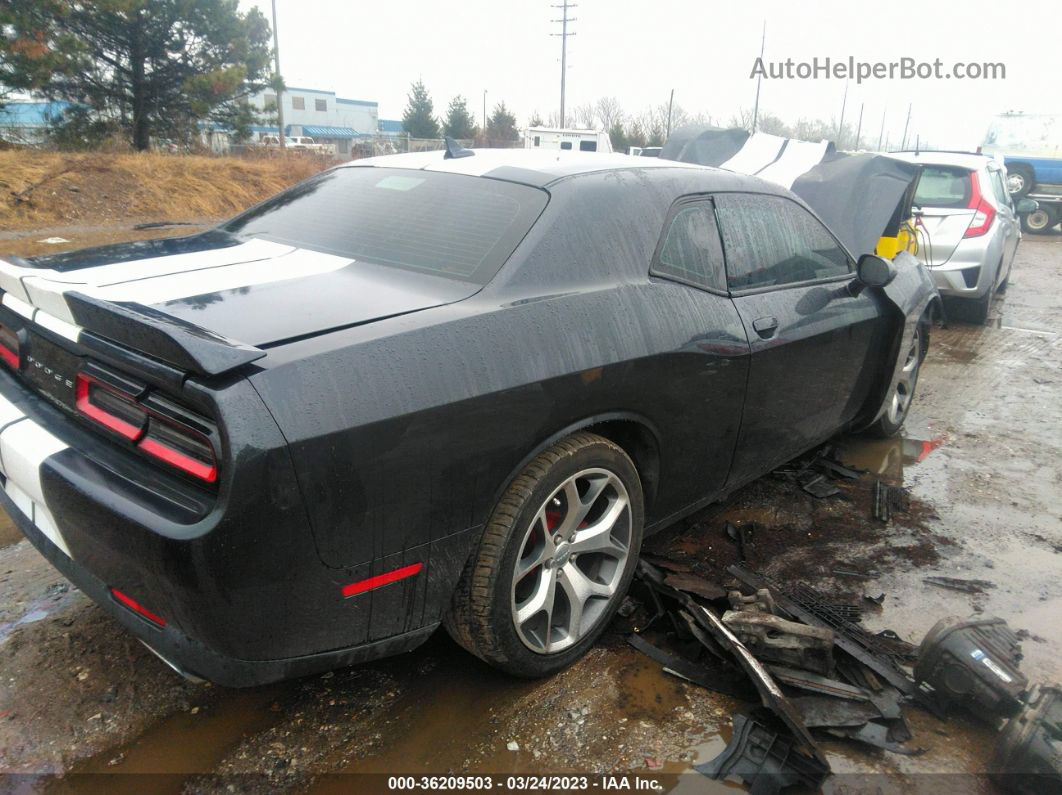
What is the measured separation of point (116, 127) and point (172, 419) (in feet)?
72.9

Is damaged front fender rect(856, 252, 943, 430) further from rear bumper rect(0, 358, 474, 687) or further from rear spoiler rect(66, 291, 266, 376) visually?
rear spoiler rect(66, 291, 266, 376)

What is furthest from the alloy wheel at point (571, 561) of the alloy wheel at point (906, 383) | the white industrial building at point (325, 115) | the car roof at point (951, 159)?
the white industrial building at point (325, 115)

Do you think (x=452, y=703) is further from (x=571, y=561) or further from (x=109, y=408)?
(x=109, y=408)

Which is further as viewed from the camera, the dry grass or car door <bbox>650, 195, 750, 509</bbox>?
the dry grass

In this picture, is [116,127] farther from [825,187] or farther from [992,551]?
[992,551]

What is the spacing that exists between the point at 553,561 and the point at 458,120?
43.5 meters

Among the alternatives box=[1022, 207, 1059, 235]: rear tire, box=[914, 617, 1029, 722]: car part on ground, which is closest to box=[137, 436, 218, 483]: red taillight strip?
box=[914, 617, 1029, 722]: car part on ground

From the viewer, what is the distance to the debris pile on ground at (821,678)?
2.16 m

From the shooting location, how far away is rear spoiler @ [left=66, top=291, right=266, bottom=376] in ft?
5.47

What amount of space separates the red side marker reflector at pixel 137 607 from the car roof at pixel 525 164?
1803 mm

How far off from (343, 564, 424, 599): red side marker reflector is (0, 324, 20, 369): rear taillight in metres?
1.37

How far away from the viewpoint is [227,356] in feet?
5.50

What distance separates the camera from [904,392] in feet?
16.1

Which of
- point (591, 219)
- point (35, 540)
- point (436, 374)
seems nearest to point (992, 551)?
point (591, 219)
